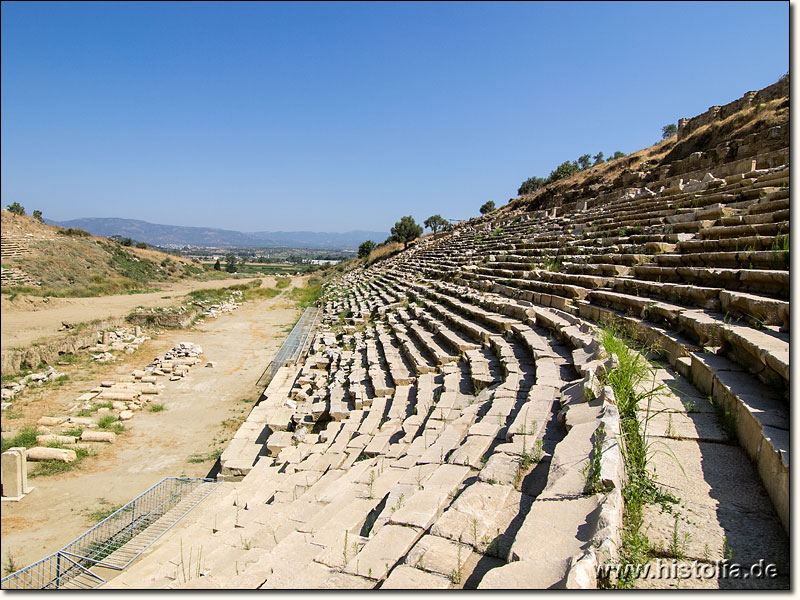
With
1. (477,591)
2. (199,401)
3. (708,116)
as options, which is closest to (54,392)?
(199,401)

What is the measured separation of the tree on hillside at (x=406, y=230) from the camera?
47875 millimetres

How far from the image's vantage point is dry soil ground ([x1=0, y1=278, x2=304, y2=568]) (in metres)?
6.20

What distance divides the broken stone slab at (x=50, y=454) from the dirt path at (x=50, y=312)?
1014 centimetres

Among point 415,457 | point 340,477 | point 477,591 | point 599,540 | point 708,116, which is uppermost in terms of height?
point 708,116

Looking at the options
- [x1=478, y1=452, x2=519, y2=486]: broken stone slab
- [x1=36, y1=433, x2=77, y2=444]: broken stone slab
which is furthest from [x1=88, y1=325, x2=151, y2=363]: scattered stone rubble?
[x1=478, y1=452, x2=519, y2=486]: broken stone slab

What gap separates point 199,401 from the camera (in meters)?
11.6

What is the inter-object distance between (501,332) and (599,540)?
639 centimetres

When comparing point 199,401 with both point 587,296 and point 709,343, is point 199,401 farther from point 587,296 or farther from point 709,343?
point 709,343

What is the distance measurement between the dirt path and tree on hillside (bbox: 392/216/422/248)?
23.6 m

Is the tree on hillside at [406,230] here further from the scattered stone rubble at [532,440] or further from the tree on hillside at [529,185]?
the scattered stone rubble at [532,440]

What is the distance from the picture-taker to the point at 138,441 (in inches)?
359

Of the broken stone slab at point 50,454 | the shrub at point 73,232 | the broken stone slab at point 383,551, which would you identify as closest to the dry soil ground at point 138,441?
the broken stone slab at point 50,454

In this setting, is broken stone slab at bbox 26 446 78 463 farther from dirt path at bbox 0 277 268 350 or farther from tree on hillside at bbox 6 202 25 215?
→ tree on hillside at bbox 6 202 25 215

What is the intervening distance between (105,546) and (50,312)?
1033 inches
